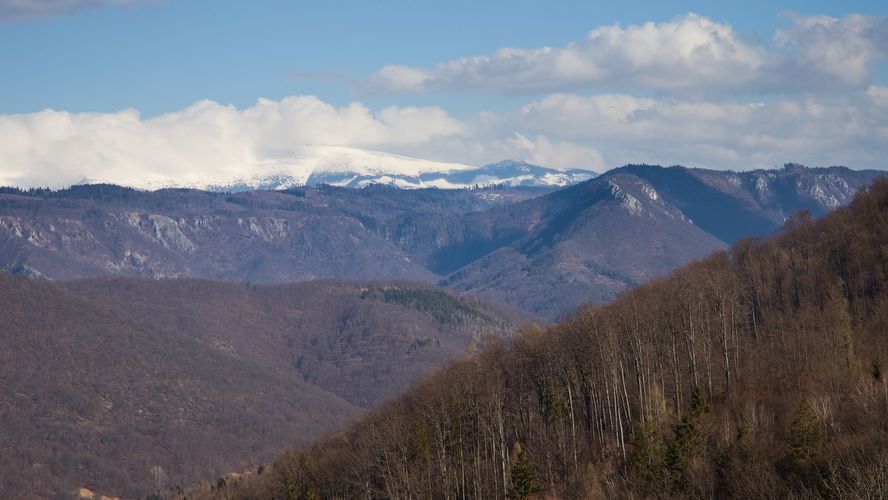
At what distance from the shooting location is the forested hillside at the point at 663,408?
88688 millimetres

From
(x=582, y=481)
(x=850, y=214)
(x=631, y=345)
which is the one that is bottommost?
(x=582, y=481)

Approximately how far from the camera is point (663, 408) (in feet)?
366

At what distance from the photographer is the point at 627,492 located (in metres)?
92.1

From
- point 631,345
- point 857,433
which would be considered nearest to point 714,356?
point 631,345

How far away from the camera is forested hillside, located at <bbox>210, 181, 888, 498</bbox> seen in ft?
291

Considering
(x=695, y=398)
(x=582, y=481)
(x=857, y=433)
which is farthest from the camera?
(x=695, y=398)

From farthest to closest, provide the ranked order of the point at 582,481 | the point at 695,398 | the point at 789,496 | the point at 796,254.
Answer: the point at 796,254 < the point at 695,398 < the point at 582,481 < the point at 789,496

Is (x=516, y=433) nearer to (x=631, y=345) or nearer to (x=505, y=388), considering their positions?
(x=505, y=388)

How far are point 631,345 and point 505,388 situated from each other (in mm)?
14266

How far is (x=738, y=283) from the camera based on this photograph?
515 ft

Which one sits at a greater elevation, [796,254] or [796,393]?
[796,254]

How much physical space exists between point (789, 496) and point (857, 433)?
525 inches

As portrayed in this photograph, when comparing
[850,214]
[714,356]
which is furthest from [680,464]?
[850,214]

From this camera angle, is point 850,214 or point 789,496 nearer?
point 789,496
